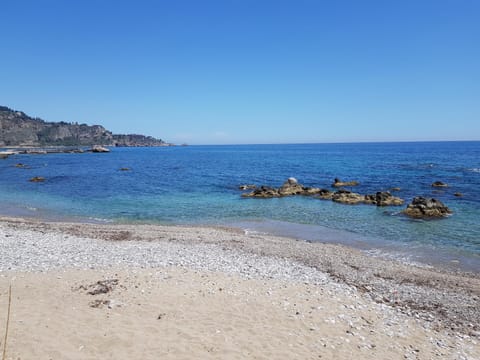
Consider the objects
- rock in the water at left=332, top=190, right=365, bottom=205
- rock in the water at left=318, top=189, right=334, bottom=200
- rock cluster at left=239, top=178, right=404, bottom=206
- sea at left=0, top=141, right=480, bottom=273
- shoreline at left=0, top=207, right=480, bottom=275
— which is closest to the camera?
shoreline at left=0, top=207, right=480, bottom=275

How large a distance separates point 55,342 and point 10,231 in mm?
15576

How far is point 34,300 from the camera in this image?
9.84 m

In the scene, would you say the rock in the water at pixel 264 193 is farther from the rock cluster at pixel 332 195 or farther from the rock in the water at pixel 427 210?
the rock in the water at pixel 427 210

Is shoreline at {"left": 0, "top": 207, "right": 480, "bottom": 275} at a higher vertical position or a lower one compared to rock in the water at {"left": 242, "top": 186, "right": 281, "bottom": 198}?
lower

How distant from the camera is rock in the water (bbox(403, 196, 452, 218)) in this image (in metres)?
27.7

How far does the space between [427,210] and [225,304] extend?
24.3m

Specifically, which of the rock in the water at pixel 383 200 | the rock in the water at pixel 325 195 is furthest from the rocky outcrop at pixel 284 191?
the rock in the water at pixel 383 200

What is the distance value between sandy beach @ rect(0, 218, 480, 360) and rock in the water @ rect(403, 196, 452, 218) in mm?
13527

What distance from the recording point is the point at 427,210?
2791 centimetres

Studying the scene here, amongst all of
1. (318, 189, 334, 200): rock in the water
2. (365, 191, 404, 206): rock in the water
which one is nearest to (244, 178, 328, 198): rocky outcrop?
(318, 189, 334, 200): rock in the water

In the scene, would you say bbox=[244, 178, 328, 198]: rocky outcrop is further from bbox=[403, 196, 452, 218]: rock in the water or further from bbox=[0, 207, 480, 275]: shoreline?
bbox=[0, 207, 480, 275]: shoreline

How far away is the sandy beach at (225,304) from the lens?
7.88 meters

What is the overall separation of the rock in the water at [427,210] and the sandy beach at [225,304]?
13527 millimetres

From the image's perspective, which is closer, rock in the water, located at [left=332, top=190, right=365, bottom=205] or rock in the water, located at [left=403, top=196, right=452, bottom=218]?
rock in the water, located at [left=403, top=196, right=452, bottom=218]
